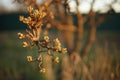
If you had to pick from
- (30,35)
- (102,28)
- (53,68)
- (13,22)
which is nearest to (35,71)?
(53,68)

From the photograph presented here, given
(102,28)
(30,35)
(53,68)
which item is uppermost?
(30,35)

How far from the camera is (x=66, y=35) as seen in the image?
5.19m

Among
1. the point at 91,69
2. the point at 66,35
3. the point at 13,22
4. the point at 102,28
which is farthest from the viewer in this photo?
the point at 13,22

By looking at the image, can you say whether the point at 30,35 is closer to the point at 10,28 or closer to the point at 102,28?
the point at 102,28

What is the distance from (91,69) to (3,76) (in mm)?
1238

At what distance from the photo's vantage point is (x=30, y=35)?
241 centimetres

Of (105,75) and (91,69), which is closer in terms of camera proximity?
(105,75)

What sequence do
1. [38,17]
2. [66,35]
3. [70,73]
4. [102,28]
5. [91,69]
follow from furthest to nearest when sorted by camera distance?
1. [102,28]
2. [66,35]
3. [70,73]
4. [91,69]
5. [38,17]

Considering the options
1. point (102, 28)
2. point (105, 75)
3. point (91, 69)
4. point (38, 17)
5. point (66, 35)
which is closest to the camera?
point (38, 17)

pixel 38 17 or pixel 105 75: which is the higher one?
pixel 38 17

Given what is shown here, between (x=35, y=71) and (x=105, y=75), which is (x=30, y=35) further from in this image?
(x=35, y=71)

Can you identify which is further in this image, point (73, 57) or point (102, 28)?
point (102, 28)

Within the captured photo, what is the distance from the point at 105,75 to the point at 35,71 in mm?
1688

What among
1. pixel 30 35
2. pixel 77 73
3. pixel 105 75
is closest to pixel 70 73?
pixel 77 73
